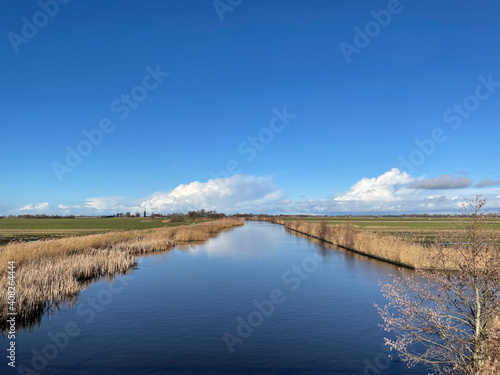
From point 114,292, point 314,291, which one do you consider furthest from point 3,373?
point 314,291

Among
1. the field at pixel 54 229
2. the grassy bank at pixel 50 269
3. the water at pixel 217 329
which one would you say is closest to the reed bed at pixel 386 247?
the water at pixel 217 329

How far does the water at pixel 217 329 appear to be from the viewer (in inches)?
469

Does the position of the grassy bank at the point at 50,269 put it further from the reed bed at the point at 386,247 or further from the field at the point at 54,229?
the reed bed at the point at 386,247

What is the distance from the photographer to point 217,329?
15.4 meters

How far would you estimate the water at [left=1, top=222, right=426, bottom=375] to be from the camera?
11914 mm

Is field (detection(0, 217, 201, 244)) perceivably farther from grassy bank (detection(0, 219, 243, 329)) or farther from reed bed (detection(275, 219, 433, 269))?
reed bed (detection(275, 219, 433, 269))

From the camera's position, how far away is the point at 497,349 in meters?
8.37

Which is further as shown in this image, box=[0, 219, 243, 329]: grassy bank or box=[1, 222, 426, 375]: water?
box=[0, 219, 243, 329]: grassy bank

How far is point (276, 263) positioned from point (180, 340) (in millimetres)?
21711

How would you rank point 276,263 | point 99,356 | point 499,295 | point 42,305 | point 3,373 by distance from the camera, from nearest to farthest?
point 499,295 → point 3,373 → point 99,356 → point 42,305 → point 276,263

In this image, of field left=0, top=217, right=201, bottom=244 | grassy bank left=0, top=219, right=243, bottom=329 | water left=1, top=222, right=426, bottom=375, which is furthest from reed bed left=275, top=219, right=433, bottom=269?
→ field left=0, top=217, right=201, bottom=244

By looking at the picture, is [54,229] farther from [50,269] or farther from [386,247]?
[386,247]

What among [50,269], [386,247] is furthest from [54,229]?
[386,247]

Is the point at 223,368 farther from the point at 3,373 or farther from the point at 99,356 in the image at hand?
the point at 3,373
